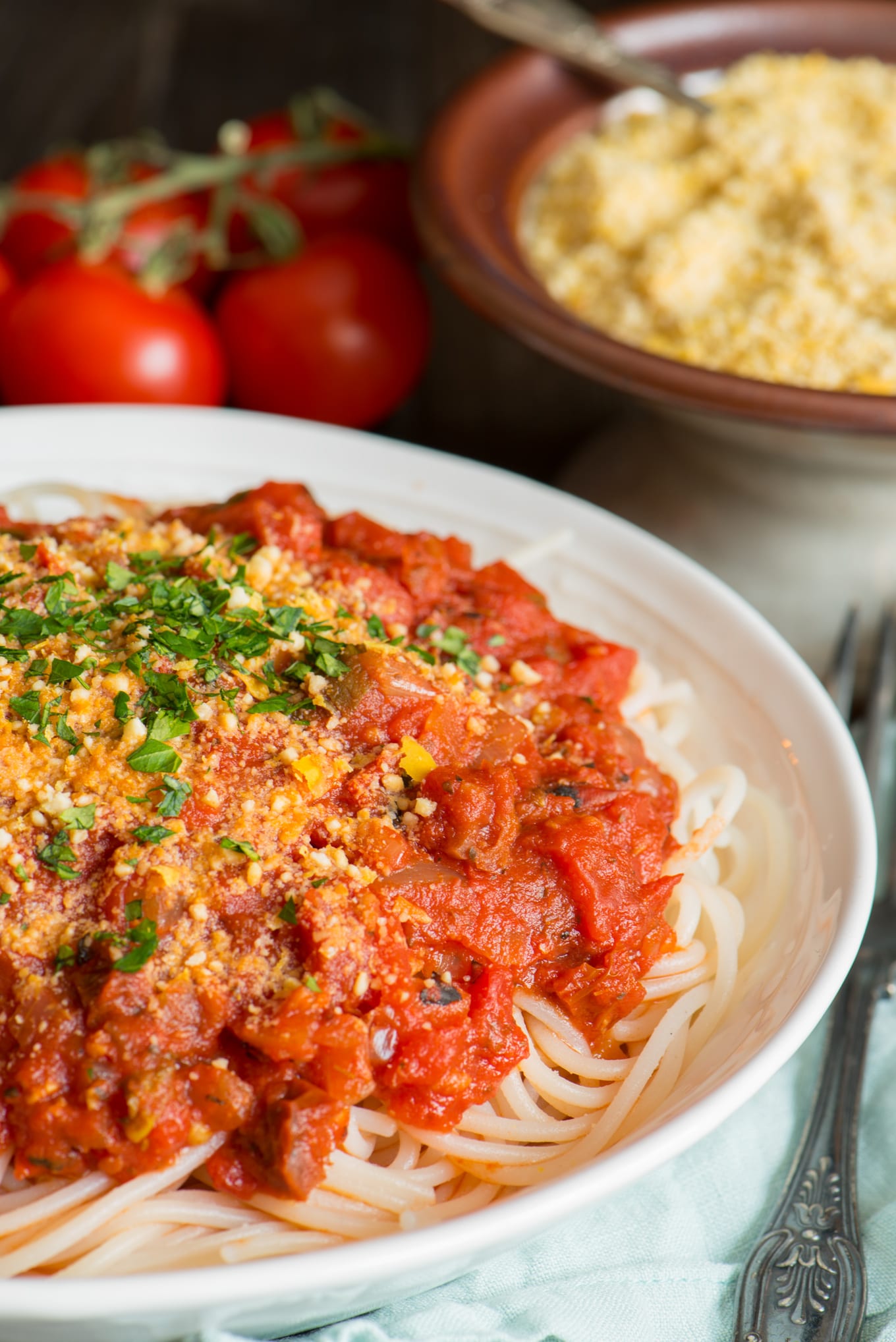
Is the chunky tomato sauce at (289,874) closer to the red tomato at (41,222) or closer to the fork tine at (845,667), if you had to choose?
the fork tine at (845,667)

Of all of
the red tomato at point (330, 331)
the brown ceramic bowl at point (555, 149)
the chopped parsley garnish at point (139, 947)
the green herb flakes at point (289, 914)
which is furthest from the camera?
the red tomato at point (330, 331)

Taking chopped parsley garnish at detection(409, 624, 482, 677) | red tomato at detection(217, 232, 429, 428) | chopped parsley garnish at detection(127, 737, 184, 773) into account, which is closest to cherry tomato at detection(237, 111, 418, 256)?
red tomato at detection(217, 232, 429, 428)

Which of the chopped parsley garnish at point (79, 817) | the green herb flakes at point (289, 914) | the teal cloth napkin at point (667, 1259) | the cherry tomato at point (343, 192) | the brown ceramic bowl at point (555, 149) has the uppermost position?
the brown ceramic bowl at point (555, 149)

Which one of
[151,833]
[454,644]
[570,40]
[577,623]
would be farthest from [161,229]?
[151,833]

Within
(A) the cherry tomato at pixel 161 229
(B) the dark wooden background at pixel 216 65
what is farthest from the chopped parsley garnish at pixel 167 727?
(B) the dark wooden background at pixel 216 65

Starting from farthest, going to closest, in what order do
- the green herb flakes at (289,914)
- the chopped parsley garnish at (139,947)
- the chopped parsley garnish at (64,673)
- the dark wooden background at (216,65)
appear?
the dark wooden background at (216,65) < the chopped parsley garnish at (64,673) < the green herb flakes at (289,914) < the chopped parsley garnish at (139,947)

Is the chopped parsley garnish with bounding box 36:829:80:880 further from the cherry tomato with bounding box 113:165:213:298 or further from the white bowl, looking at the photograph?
the cherry tomato with bounding box 113:165:213:298

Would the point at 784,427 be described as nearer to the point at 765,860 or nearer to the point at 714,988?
the point at 765,860

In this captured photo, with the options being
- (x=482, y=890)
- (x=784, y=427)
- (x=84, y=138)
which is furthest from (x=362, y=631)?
(x=84, y=138)
